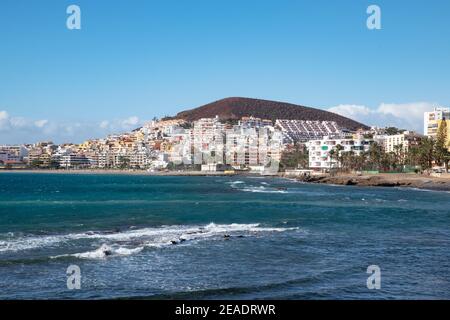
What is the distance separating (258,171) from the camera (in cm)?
19300

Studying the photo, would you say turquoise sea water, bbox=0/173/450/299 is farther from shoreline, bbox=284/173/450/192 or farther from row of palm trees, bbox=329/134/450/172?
row of palm trees, bbox=329/134/450/172

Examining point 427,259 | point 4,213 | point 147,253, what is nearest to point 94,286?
point 147,253

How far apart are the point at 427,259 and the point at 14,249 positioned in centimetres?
1735

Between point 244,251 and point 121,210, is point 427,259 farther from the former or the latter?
point 121,210

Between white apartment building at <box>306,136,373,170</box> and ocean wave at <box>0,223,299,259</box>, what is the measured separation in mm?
116941

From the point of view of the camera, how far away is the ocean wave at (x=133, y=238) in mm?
23109

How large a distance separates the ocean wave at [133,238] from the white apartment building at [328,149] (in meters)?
117

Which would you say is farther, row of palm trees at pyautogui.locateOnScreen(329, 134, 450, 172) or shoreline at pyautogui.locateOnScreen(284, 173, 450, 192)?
row of palm trees at pyautogui.locateOnScreen(329, 134, 450, 172)

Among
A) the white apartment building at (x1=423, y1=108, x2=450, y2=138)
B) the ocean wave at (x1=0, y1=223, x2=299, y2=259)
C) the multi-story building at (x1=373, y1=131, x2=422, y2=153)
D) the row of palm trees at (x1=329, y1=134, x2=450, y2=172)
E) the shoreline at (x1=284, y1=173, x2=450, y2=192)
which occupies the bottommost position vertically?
the shoreline at (x1=284, y1=173, x2=450, y2=192)

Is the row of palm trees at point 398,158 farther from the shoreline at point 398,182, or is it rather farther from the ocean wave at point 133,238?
the ocean wave at point 133,238

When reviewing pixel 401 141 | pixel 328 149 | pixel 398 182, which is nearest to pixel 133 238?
pixel 398 182

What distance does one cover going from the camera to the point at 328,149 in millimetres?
159000

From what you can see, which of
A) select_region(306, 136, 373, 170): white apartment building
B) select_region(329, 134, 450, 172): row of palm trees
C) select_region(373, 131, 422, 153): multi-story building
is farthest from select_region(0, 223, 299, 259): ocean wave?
select_region(306, 136, 373, 170): white apartment building

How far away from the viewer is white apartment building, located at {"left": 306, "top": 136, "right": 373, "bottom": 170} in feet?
500
